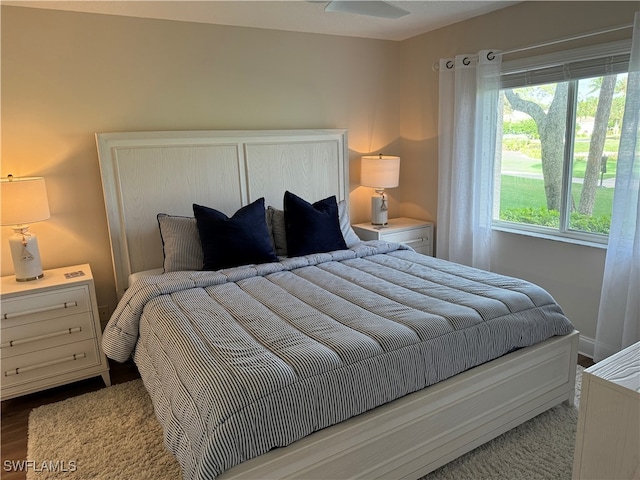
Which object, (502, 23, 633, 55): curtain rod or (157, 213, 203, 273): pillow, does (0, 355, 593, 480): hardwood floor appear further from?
(502, 23, 633, 55): curtain rod

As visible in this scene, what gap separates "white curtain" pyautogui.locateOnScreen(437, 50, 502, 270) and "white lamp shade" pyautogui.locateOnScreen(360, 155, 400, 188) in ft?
1.26

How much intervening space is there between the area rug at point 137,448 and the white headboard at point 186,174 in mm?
940

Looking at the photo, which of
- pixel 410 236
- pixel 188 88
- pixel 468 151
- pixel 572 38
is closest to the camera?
pixel 572 38

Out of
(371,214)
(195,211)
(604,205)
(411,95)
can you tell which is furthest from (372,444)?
(411,95)

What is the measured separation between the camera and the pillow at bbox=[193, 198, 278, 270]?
9.30 ft

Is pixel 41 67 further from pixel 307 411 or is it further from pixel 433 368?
pixel 433 368

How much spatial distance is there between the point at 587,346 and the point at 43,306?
3428 millimetres

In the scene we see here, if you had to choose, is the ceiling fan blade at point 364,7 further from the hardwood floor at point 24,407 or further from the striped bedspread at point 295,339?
the hardwood floor at point 24,407

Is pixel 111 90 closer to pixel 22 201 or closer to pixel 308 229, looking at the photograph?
pixel 22 201

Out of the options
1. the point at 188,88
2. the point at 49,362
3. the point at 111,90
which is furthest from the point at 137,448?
the point at 188,88

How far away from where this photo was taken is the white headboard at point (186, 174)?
119 inches

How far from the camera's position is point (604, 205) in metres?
2.91

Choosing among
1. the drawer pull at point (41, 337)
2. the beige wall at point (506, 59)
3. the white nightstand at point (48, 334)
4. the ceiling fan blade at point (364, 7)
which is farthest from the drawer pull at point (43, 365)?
the beige wall at point (506, 59)

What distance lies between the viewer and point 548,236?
125 inches
